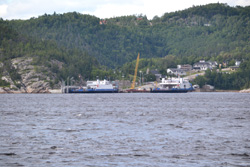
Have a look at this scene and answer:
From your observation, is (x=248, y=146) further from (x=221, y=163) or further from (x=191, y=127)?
(x=191, y=127)

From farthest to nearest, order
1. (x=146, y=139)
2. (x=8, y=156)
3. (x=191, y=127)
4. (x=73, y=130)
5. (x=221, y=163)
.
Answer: (x=191, y=127) < (x=73, y=130) < (x=146, y=139) < (x=8, y=156) < (x=221, y=163)

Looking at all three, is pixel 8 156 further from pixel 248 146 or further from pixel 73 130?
pixel 248 146

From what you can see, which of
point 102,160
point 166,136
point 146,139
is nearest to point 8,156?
point 102,160

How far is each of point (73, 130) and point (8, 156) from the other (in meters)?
17.1

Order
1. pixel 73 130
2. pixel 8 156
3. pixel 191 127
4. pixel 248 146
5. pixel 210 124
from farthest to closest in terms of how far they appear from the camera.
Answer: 1. pixel 210 124
2. pixel 191 127
3. pixel 73 130
4. pixel 248 146
5. pixel 8 156

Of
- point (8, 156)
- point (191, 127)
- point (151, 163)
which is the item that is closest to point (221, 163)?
point (151, 163)

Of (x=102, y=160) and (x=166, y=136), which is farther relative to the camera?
(x=166, y=136)

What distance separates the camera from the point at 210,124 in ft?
201

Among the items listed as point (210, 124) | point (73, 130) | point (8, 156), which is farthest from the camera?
point (210, 124)

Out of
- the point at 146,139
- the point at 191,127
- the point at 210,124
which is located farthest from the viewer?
the point at 210,124

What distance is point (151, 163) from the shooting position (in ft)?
112

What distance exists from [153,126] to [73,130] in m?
10.6

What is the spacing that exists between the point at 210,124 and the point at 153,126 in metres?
8.33

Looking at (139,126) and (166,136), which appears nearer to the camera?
(166,136)
